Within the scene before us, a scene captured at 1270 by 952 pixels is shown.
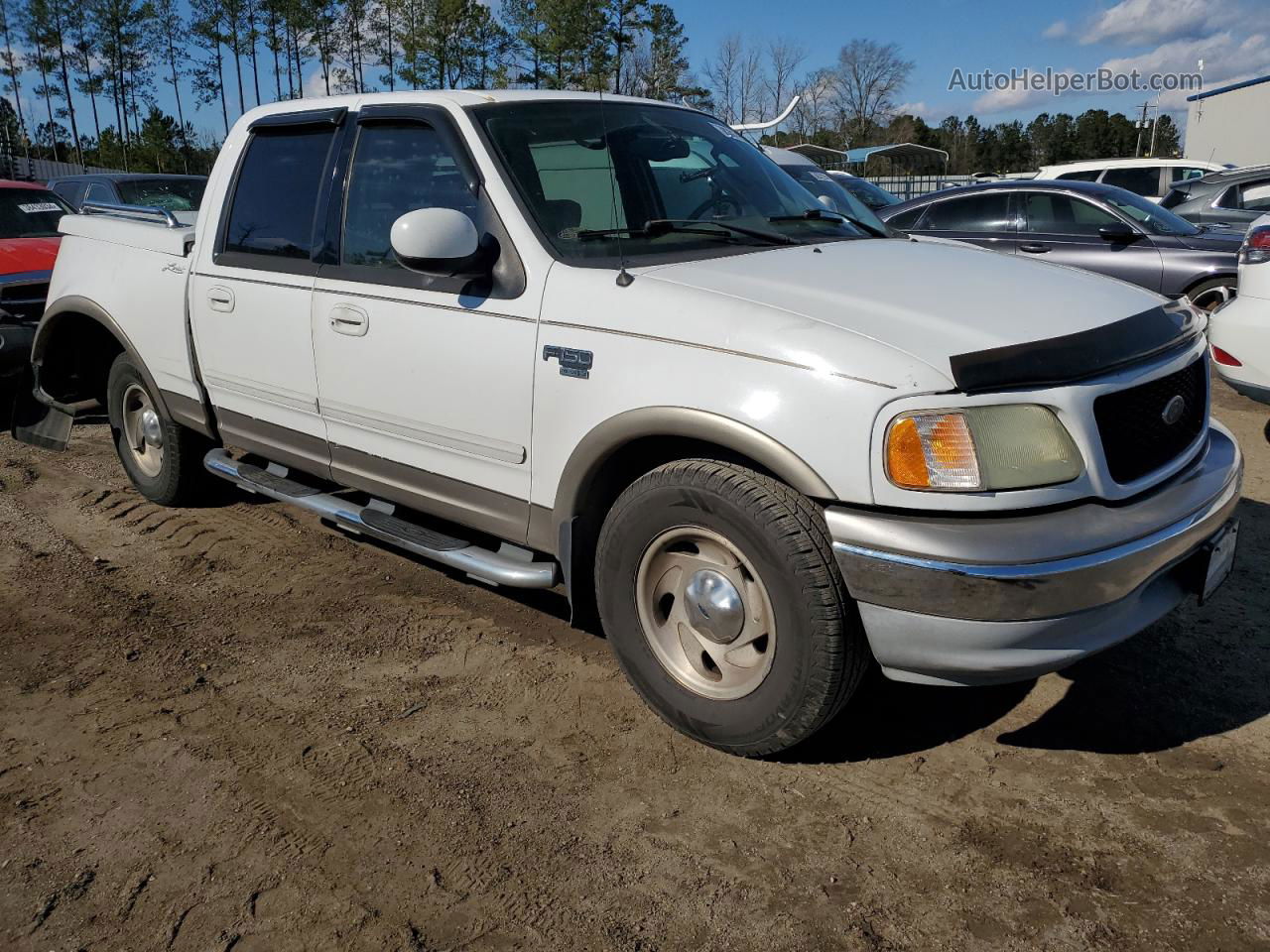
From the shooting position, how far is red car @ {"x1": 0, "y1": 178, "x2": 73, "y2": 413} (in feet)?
24.7

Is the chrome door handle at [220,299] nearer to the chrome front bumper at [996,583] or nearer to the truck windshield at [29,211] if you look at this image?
the chrome front bumper at [996,583]

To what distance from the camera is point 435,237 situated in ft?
10.4

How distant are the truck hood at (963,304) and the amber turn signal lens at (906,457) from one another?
0.17 metres

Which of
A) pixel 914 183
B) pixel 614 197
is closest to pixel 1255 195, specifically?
pixel 614 197

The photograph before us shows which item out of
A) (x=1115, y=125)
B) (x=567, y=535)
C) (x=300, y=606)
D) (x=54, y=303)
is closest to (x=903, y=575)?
(x=567, y=535)

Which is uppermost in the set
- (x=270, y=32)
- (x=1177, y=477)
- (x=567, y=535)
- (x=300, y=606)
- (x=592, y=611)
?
(x=270, y=32)

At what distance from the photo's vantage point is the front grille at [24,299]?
308 inches

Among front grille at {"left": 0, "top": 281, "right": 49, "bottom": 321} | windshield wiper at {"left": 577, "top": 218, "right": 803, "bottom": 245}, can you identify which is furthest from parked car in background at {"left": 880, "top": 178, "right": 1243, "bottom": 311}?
front grille at {"left": 0, "top": 281, "right": 49, "bottom": 321}

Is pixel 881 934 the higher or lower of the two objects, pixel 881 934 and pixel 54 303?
the lower

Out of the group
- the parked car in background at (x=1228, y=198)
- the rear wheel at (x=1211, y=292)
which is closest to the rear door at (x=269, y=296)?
the rear wheel at (x=1211, y=292)

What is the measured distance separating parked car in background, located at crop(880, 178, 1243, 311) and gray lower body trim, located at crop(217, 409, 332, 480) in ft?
21.5

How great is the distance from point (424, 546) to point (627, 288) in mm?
1249

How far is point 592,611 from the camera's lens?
3664mm

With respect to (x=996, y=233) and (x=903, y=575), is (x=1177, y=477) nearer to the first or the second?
(x=903, y=575)
